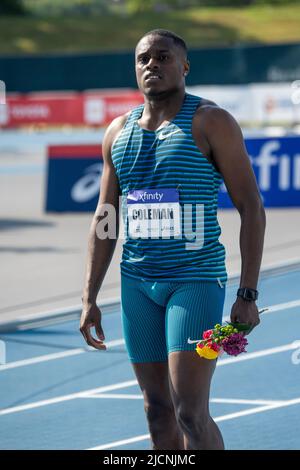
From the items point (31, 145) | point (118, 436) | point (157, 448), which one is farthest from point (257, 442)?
point (31, 145)

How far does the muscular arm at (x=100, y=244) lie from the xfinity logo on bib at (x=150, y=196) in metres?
0.24

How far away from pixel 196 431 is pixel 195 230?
82 cm

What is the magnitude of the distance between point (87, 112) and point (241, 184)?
27227mm

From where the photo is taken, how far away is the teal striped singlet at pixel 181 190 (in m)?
4.44

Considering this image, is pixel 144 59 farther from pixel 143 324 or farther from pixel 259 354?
pixel 259 354

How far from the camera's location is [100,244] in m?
4.78

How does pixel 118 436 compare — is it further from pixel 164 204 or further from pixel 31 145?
pixel 31 145

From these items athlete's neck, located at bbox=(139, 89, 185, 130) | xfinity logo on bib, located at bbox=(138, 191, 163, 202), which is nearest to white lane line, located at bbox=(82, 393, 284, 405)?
xfinity logo on bib, located at bbox=(138, 191, 163, 202)

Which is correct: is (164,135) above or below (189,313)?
above

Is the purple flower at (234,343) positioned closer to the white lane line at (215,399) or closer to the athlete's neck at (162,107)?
the athlete's neck at (162,107)

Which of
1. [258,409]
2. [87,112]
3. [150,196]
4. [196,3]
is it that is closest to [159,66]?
[150,196]

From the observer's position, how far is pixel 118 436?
20.7 feet

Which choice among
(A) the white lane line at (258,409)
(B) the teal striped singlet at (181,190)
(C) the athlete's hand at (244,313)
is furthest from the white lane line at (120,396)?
(C) the athlete's hand at (244,313)

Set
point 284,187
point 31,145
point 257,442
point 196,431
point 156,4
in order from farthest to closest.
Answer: point 156,4 → point 31,145 → point 284,187 → point 257,442 → point 196,431
